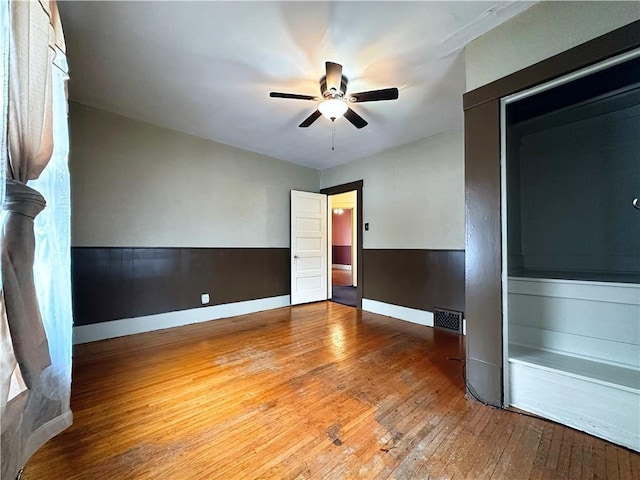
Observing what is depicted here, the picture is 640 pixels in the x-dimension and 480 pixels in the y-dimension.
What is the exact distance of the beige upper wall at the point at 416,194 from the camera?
3453 mm

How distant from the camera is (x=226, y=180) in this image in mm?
4121

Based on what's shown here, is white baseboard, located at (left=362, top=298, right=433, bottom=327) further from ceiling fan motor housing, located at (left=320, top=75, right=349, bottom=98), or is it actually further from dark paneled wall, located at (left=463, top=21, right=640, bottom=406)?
ceiling fan motor housing, located at (left=320, top=75, right=349, bottom=98)

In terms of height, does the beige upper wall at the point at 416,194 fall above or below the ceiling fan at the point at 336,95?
below

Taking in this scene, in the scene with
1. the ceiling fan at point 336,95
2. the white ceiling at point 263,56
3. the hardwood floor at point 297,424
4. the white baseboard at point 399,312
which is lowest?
the hardwood floor at point 297,424

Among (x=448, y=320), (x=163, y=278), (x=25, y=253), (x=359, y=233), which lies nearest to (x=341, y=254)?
(x=359, y=233)

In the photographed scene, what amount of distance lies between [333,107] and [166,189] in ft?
8.29

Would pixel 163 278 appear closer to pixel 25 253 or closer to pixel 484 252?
pixel 25 253

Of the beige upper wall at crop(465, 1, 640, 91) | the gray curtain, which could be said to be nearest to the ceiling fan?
the beige upper wall at crop(465, 1, 640, 91)

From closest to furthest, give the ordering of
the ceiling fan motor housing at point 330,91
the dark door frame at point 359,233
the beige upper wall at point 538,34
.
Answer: the beige upper wall at point 538,34, the ceiling fan motor housing at point 330,91, the dark door frame at point 359,233

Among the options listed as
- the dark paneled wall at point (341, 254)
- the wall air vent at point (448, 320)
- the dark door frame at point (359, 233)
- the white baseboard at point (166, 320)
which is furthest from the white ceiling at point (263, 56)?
the dark paneled wall at point (341, 254)

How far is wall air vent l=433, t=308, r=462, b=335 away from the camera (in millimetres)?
3370

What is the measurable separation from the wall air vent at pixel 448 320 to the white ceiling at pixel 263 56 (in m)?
2.39

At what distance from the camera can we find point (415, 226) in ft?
12.7

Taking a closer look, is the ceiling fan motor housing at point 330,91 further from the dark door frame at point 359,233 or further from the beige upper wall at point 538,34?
the dark door frame at point 359,233
